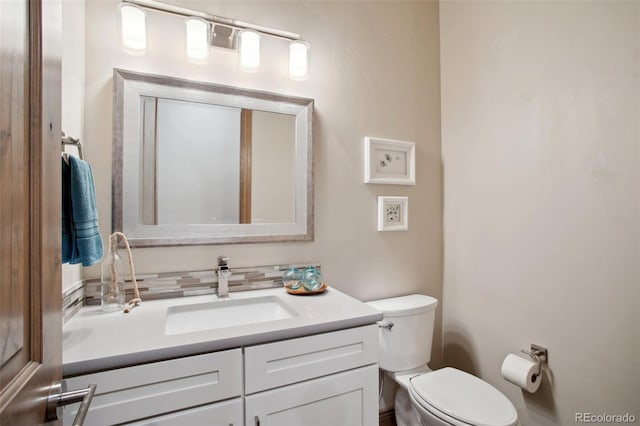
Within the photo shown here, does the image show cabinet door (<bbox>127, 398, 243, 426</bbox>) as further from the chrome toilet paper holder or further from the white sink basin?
the chrome toilet paper holder

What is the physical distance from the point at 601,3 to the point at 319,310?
1673 mm

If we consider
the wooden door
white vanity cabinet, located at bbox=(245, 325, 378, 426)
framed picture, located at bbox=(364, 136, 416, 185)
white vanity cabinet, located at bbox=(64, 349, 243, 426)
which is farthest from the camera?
framed picture, located at bbox=(364, 136, 416, 185)

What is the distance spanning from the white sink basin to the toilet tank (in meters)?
0.56

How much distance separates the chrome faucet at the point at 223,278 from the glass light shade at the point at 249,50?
0.90 meters

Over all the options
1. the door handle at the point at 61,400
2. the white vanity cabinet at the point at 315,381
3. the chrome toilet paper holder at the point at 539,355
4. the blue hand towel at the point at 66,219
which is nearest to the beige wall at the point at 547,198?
the chrome toilet paper holder at the point at 539,355

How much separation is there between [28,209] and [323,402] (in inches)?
38.4

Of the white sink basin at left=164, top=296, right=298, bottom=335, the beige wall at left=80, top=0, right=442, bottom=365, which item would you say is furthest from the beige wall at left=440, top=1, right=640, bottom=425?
the white sink basin at left=164, top=296, right=298, bottom=335

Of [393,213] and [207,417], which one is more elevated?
[393,213]

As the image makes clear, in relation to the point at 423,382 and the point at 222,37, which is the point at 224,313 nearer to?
the point at 423,382

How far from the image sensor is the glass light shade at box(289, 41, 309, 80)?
1.50 m

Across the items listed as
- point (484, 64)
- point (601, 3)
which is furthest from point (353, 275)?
point (601, 3)

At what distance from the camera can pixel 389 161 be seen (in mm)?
1790

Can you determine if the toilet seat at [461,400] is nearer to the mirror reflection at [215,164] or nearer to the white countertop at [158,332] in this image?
the white countertop at [158,332]

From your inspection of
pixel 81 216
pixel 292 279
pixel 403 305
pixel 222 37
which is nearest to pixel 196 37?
pixel 222 37
